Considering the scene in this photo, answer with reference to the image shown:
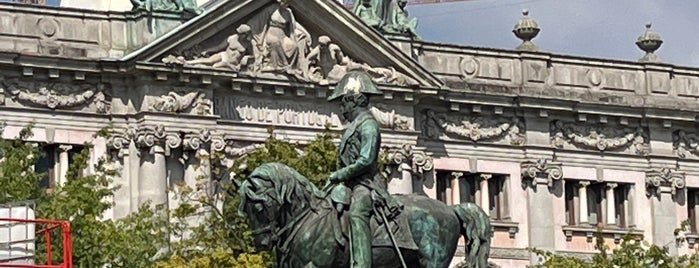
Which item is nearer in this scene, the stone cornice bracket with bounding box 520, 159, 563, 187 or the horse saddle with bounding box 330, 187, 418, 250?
the horse saddle with bounding box 330, 187, 418, 250

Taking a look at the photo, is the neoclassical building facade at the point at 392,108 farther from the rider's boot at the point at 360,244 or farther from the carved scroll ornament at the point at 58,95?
the rider's boot at the point at 360,244

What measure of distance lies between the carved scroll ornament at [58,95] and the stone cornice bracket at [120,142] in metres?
0.76

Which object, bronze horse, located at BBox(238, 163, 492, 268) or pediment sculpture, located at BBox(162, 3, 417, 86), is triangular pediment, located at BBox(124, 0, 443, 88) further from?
bronze horse, located at BBox(238, 163, 492, 268)

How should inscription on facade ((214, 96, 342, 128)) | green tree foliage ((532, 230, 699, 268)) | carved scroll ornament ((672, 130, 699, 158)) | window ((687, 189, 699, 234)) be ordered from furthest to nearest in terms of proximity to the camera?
window ((687, 189, 699, 234)) < carved scroll ornament ((672, 130, 699, 158)) < inscription on facade ((214, 96, 342, 128)) < green tree foliage ((532, 230, 699, 268))

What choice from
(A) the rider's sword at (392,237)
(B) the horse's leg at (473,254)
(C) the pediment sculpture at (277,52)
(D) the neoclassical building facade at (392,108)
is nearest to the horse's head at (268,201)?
(A) the rider's sword at (392,237)

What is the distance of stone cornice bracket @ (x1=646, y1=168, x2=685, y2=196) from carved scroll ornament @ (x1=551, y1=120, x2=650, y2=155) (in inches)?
30.3

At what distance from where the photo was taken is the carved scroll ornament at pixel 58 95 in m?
76.2

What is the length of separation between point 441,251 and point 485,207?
153 feet

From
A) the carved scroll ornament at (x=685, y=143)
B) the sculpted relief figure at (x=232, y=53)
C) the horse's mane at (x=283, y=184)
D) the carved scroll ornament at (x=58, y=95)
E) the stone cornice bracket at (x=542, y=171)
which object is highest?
the sculpted relief figure at (x=232, y=53)

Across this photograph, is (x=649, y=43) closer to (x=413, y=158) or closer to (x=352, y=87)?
(x=413, y=158)

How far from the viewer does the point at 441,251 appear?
38.4m

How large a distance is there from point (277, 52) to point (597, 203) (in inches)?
533

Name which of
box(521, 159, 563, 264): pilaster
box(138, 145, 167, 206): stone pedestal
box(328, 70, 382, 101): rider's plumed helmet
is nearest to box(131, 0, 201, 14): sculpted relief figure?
box(138, 145, 167, 206): stone pedestal

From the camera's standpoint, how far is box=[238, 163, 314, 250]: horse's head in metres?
37.1
